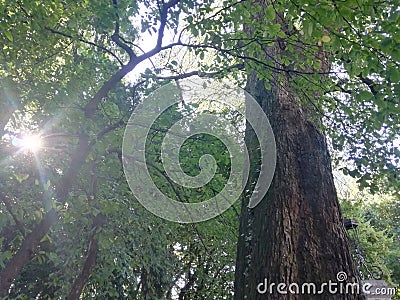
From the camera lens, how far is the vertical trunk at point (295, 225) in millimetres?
1455

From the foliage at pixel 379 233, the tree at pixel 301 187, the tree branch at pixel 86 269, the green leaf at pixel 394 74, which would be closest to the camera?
the green leaf at pixel 394 74

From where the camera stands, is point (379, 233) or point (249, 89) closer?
point (249, 89)

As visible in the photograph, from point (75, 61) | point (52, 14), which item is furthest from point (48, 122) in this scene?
point (52, 14)

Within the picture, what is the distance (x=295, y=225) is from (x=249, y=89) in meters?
1.50

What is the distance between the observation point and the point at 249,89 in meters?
2.84

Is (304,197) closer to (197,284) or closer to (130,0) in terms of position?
(130,0)

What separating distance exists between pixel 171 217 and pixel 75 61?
6.23 feet

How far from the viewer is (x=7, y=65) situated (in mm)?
2102
